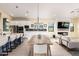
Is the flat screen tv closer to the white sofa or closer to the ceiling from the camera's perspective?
the ceiling

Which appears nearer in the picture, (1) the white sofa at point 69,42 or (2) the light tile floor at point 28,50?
(2) the light tile floor at point 28,50

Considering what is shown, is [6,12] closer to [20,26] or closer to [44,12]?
[20,26]

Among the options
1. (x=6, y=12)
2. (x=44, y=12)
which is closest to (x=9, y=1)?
(x=6, y=12)

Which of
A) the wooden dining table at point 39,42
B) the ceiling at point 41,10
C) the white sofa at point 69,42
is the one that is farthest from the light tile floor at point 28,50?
the ceiling at point 41,10

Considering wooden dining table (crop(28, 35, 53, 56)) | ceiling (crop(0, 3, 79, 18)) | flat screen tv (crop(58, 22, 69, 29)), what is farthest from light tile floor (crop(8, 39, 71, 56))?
ceiling (crop(0, 3, 79, 18))

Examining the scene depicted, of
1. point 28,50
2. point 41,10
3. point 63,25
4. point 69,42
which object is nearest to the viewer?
point 41,10

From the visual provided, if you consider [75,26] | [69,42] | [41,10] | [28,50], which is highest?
[41,10]

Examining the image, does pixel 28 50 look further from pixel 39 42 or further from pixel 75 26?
pixel 75 26

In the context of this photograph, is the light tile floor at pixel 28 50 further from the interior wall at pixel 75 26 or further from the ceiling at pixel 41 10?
the ceiling at pixel 41 10

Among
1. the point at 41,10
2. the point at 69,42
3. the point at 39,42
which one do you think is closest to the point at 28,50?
the point at 39,42

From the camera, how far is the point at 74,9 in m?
3.27

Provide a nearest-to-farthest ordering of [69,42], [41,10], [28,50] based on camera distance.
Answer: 1. [41,10]
2. [28,50]
3. [69,42]

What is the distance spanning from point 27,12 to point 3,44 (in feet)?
3.59

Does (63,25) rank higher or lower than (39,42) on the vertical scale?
higher
